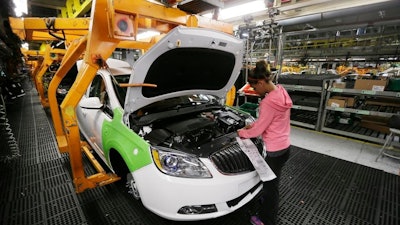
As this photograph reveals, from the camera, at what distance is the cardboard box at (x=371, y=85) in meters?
3.85

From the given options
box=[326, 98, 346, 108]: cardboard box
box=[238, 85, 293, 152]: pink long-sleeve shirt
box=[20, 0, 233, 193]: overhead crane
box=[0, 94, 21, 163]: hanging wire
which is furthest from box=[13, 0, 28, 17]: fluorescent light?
box=[326, 98, 346, 108]: cardboard box

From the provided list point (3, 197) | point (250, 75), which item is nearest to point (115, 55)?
point (3, 197)

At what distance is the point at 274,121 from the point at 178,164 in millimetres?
903

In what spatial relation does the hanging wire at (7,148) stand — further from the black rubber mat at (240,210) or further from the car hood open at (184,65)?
the car hood open at (184,65)

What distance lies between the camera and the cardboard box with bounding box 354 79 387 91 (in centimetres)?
385

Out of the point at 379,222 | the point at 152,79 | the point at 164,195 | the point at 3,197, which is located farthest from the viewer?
the point at 3,197

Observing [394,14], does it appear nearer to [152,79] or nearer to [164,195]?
[152,79]

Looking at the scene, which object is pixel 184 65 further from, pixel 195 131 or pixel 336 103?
pixel 336 103

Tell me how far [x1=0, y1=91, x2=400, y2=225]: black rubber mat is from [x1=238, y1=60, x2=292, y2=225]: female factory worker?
45 centimetres

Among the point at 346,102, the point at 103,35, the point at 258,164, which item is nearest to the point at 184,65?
the point at 103,35

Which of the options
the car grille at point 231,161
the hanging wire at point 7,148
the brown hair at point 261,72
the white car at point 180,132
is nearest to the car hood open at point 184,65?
the white car at point 180,132

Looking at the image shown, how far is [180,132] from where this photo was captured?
2.12m

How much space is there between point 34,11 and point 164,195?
9494mm

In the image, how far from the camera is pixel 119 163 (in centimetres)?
232
